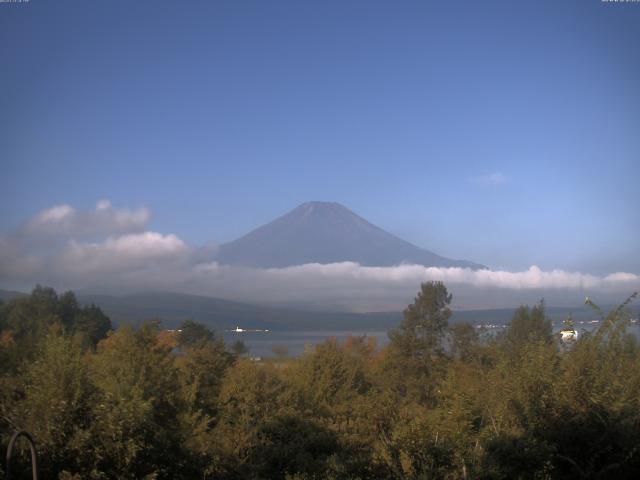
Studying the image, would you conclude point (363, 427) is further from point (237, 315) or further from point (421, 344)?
point (237, 315)

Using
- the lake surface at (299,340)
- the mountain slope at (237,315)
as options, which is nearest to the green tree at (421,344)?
the lake surface at (299,340)

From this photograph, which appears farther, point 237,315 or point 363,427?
point 237,315

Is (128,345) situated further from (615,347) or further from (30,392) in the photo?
(615,347)

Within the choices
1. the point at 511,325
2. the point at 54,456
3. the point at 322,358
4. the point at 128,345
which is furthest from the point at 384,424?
the point at 511,325

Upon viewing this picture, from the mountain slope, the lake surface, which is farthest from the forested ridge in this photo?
the mountain slope

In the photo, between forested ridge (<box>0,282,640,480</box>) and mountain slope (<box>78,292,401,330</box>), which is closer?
forested ridge (<box>0,282,640,480</box>)

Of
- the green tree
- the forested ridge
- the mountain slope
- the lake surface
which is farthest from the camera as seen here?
the mountain slope

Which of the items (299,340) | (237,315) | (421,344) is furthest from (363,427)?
(237,315)

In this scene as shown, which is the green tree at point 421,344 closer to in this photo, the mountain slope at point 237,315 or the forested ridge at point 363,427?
the forested ridge at point 363,427

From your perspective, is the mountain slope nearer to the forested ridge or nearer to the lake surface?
the lake surface

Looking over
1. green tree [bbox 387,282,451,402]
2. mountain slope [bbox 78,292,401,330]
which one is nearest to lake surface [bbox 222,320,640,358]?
green tree [bbox 387,282,451,402]

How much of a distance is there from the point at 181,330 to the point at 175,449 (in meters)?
57.4

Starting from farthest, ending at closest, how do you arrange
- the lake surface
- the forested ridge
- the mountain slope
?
the mountain slope < the lake surface < the forested ridge

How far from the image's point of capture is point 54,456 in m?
8.70
